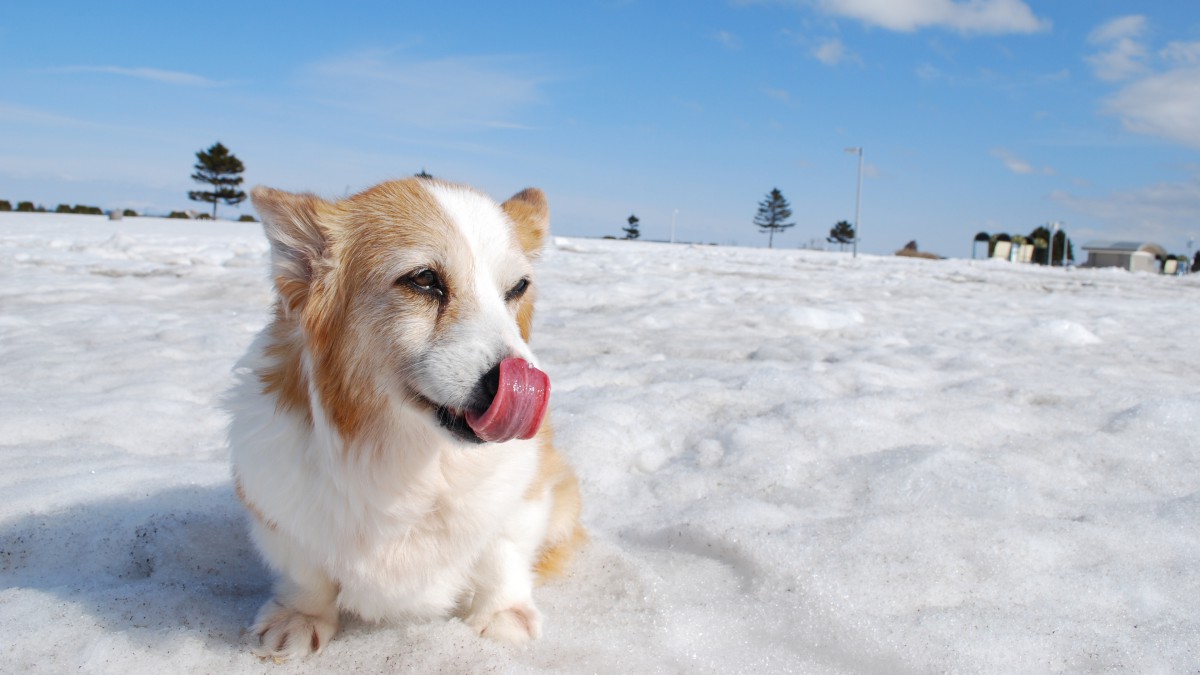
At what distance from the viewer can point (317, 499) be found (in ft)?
6.23

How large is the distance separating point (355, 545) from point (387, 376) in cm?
43

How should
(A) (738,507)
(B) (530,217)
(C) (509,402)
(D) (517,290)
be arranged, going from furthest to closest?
(A) (738,507) < (B) (530,217) < (D) (517,290) < (C) (509,402)

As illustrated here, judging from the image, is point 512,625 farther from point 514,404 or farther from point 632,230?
point 632,230

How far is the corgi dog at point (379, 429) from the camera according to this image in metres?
1.89

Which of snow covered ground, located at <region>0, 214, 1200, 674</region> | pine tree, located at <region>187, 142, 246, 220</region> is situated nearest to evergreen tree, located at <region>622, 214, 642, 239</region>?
pine tree, located at <region>187, 142, 246, 220</region>

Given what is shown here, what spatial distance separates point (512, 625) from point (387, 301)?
902mm

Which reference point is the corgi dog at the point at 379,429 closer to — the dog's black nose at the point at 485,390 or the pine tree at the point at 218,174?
the dog's black nose at the point at 485,390

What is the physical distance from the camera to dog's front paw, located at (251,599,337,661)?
1.91 metres

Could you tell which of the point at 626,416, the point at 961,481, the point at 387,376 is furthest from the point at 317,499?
the point at 961,481

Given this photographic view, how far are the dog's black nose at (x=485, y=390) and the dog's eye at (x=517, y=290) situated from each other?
1.43 ft

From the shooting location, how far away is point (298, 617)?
1984mm

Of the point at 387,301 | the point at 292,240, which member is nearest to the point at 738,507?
the point at 387,301

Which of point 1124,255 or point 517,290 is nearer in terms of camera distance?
point 517,290

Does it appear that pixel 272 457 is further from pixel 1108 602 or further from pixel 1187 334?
pixel 1187 334
